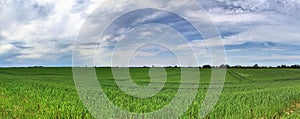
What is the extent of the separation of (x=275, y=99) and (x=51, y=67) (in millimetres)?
45039

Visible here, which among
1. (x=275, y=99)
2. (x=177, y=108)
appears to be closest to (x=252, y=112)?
(x=177, y=108)

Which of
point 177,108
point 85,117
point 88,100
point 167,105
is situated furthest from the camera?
point 88,100

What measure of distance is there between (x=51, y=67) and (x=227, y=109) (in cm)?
4767

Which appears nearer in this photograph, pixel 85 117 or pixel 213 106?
pixel 85 117

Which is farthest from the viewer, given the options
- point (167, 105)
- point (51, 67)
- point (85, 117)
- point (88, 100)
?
point (51, 67)

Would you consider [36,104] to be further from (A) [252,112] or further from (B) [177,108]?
(A) [252,112]

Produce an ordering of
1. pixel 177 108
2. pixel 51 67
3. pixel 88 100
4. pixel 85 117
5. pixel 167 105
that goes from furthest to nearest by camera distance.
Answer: pixel 51 67, pixel 88 100, pixel 167 105, pixel 177 108, pixel 85 117

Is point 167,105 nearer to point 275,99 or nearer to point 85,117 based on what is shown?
point 85,117

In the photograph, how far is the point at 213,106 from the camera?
42.0 ft

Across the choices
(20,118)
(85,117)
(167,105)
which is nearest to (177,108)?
(167,105)

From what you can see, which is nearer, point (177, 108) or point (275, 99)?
point (177, 108)

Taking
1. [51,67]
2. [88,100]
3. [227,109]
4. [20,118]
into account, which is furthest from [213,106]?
[51,67]

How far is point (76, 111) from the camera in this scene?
36.7 feet

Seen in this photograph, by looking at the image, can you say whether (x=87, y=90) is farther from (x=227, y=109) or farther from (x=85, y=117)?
(x=227, y=109)
